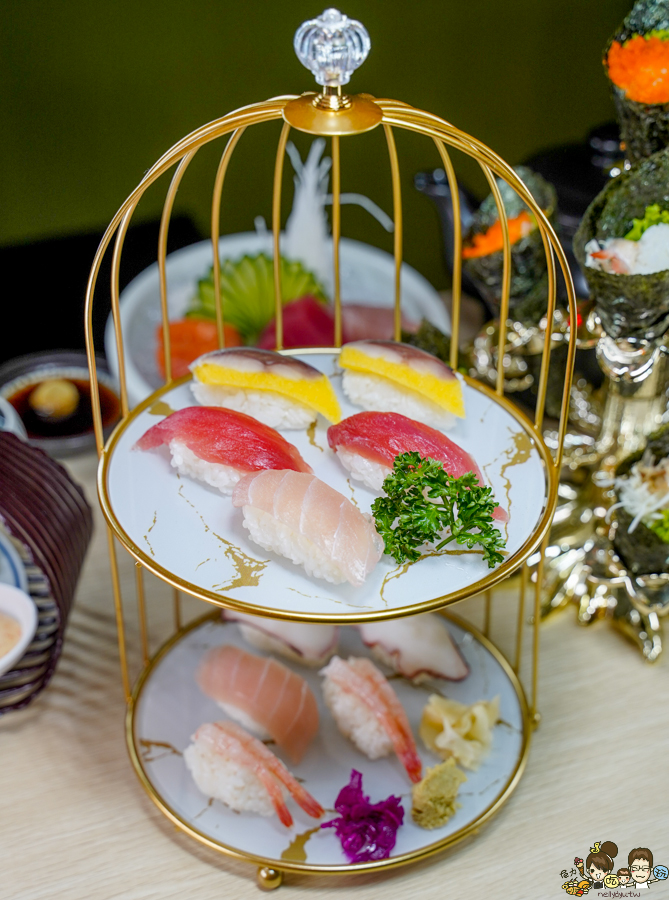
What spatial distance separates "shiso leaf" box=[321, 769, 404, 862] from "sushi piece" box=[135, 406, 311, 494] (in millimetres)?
300

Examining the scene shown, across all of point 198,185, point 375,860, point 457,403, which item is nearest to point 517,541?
point 457,403

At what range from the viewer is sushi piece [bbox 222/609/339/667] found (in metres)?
1.02

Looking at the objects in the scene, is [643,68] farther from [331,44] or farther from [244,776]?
[244,776]

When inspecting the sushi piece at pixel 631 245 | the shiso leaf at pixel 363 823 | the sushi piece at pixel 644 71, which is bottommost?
the shiso leaf at pixel 363 823

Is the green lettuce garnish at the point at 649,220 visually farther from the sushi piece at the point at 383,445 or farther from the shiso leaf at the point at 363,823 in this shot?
the shiso leaf at the point at 363,823

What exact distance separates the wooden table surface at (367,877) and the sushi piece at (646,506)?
0.53 ft

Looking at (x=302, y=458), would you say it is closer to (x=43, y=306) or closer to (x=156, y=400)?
(x=156, y=400)

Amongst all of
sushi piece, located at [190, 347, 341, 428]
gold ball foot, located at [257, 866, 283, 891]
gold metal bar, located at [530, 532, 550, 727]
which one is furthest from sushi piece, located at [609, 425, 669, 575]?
gold ball foot, located at [257, 866, 283, 891]

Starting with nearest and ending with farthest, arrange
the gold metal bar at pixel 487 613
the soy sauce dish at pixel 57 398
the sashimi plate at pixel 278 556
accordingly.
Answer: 1. the sashimi plate at pixel 278 556
2. the gold metal bar at pixel 487 613
3. the soy sauce dish at pixel 57 398

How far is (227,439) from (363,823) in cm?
36

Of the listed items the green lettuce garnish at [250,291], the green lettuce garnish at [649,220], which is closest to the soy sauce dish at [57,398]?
the green lettuce garnish at [250,291]

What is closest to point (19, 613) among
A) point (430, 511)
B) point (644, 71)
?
point (430, 511)

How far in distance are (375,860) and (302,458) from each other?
35 cm

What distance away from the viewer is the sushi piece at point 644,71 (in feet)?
2.88
